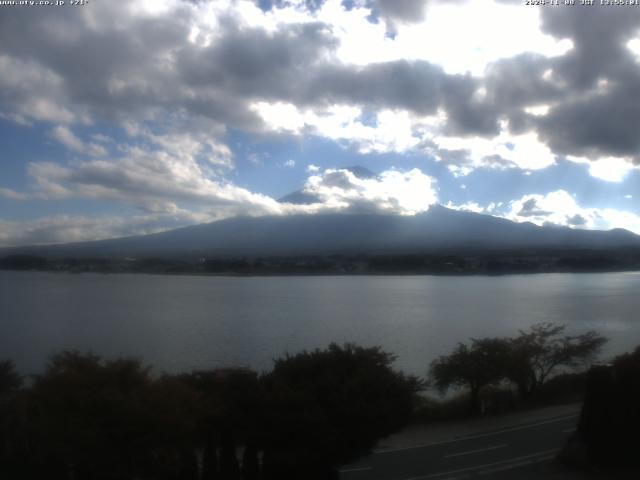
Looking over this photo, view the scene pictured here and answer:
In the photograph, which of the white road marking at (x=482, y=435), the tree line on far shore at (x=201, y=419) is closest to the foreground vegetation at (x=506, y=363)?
the white road marking at (x=482, y=435)

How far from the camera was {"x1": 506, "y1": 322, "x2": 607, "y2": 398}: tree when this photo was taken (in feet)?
47.1

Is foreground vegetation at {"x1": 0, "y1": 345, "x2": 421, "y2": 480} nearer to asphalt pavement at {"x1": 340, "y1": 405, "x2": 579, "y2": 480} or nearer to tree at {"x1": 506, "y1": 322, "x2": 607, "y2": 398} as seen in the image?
asphalt pavement at {"x1": 340, "y1": 405, "x2": 579, "y2": 480}

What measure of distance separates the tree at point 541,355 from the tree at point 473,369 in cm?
29

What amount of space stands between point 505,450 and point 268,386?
3.84 m

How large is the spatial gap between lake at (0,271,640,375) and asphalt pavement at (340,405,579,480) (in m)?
3.92

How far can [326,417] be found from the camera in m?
6.67

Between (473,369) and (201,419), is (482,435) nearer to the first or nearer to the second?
(473,369)

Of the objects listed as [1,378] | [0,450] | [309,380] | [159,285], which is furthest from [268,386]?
[159,285]

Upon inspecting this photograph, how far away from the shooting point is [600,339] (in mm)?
17016

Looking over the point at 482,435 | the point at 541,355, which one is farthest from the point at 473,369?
the point at 482,435

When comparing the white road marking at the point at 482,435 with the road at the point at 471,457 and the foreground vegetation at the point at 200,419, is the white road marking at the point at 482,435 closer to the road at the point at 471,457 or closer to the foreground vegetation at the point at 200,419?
the road at the point at 471,457

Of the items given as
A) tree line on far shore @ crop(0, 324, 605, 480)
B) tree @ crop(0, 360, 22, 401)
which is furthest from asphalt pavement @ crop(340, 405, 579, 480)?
tree @ crop(0, 360, 22, 401)

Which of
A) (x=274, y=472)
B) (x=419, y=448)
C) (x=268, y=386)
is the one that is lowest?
(x=419, y=448)

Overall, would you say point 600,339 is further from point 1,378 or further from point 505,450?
point 1,378
